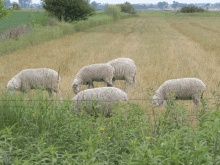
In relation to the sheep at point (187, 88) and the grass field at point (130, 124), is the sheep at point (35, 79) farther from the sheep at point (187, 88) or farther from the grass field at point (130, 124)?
the sheep at point (187, 88)

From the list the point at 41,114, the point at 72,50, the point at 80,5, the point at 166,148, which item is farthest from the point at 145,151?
the point at 80,5

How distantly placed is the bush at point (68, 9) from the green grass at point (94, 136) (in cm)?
2028

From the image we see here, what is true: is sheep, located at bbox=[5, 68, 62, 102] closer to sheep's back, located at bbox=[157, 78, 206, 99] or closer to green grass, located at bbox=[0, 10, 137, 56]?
sheep's back, located at bbox=[157, 78, 206, 99]

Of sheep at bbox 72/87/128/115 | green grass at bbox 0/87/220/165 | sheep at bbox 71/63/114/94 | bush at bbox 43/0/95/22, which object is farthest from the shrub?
sheep at bbox 72/87/128/115

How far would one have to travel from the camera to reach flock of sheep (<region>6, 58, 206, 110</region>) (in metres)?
4.31

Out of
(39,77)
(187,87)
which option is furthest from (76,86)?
(187,87)

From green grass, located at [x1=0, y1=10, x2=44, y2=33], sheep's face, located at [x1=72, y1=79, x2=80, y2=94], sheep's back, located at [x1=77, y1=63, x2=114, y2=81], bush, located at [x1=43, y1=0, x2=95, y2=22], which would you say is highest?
bush, located at [x1=43, y1=0, x2=95, y2=22]

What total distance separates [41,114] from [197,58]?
9468mm

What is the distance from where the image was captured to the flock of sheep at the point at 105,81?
4309 millimetres

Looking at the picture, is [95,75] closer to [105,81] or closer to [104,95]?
[105,81]

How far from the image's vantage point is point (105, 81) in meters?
6.22

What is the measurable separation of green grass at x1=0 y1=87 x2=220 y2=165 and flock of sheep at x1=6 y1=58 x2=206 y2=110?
0.75 metres

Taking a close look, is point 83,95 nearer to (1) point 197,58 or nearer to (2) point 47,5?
(1) point 197,58

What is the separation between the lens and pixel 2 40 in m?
13.0
